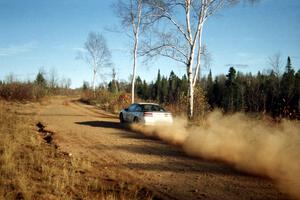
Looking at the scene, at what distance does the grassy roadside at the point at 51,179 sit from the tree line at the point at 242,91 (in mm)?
11354

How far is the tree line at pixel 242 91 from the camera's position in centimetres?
2389

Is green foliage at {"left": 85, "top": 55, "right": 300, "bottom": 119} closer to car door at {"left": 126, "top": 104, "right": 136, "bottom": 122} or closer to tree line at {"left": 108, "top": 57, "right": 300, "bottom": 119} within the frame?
tree line at {"left": 108, "top": 57, "right": 300, "bottom": 119}

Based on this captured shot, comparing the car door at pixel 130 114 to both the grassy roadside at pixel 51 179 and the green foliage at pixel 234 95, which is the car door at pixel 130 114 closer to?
the green foliage at pixel 234 95

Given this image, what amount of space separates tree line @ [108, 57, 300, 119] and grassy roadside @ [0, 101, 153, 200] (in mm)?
11354

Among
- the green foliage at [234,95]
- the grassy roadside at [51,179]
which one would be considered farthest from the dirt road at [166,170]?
the green foliage at [234,95]

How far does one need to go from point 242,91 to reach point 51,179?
67665mm

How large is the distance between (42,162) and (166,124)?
839 centimetres

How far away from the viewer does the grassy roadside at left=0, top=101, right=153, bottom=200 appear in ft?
20.3

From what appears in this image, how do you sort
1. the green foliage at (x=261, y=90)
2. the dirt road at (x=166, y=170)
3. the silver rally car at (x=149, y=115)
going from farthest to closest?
1. the green foliage at (x=261, y=90)
2. the silver rally car at (x=149, y=115)
3. the dirt road at (x=166, y=170)

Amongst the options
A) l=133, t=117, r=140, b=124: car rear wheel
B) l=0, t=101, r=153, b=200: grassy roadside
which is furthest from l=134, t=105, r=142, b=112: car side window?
l=0, t=101, r=153, b=200: grassy roadside

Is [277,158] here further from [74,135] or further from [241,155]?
[74,135]

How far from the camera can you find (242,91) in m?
69.8

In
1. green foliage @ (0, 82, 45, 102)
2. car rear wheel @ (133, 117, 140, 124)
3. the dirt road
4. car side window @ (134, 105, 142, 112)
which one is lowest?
the dirt road

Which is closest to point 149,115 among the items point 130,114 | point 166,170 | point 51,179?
point 130,114
